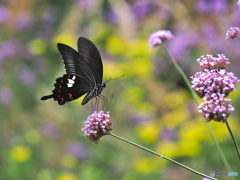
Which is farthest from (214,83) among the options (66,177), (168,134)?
(168,134)

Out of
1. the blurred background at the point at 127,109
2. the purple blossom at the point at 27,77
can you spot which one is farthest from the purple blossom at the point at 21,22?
the purple blossom at the point at 27,77

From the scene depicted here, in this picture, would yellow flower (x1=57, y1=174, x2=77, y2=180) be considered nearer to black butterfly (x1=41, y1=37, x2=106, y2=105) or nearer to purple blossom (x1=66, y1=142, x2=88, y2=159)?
purple blossom (x1=66, y1=142, x2=88, y2=159)

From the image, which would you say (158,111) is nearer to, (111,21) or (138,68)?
(138,68)

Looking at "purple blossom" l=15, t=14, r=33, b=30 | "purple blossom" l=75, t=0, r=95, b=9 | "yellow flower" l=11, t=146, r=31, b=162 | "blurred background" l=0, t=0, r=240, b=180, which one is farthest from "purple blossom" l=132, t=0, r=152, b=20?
"yellow flower" l=11, t=146, r=31, b=162

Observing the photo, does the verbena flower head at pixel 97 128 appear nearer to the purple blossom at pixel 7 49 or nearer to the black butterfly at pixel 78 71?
the black butterfly at pixel 78 71

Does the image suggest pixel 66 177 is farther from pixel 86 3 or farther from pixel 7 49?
pixel 86 3
